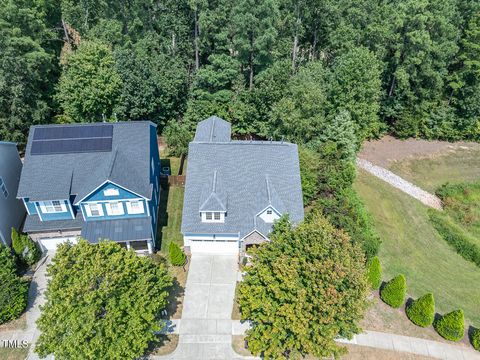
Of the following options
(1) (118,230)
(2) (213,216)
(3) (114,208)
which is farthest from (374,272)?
(3) (114,208)

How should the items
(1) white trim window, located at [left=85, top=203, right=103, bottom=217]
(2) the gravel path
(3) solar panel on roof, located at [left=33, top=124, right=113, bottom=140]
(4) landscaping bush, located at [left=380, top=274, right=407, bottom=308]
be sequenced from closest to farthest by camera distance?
(4) landscaping bush, located at [left=380, top=274, right=407, bottom=308], (1) white trim window, located at [left=85, top=203, right=103, bottom=217], (3) solar panel on roof, located at [left=33, top=124, right=113, bottom=140], (2) the gravel path

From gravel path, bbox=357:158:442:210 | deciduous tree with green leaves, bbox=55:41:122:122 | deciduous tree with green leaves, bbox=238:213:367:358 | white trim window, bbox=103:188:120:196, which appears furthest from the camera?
gravel path, bbox=357:158:442:210

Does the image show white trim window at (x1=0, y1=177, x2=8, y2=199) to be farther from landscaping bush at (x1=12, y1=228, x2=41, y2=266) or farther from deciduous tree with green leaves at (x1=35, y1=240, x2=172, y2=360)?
deciduous tree with green leaves at (x1=35, y1=240, x2=172, y2=360)

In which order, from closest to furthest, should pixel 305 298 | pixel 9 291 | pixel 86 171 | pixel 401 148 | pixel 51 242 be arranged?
1. pixel 305 298
2. pixel 9 291
3. pixel 86 171
4. pixel 51 242
5. pixel 401 148

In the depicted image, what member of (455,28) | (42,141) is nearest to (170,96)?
(42,141)

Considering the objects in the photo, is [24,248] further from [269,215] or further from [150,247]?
[269,215]

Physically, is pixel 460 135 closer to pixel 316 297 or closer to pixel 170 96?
pixel 170 96

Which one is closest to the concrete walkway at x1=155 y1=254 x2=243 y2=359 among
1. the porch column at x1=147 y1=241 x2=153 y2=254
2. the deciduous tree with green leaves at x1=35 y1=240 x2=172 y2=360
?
the porch column at x1=147 y1=241 x2=153 y2=254
